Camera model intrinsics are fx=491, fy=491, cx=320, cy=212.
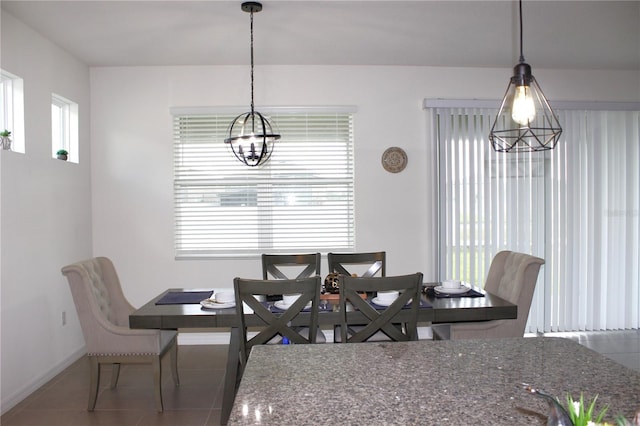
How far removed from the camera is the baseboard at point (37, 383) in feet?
11.0

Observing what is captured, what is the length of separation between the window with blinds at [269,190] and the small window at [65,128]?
92cm

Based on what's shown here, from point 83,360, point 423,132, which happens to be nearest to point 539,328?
point 423,132

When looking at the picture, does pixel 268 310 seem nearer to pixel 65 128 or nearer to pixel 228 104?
pixel 228 104

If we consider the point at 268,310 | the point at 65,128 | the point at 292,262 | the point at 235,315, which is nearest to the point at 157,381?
the point at 235,315

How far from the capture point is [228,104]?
4.96 metres

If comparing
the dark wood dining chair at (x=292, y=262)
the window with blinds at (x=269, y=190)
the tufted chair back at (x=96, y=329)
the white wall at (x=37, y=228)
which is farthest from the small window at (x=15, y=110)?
the dark wood dining chair at (x=292, y=262)

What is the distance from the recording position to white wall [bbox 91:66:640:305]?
4910 millimetres

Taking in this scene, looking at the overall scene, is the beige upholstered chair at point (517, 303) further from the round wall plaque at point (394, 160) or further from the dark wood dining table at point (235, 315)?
the round wall plaque at point (394, 160)

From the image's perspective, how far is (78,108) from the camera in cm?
463

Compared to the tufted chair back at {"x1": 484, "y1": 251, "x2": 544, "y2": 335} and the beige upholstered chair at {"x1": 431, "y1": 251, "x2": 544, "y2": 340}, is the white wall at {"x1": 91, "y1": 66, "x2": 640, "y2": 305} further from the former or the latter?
the beige upholstered chair at {"x1": 431, "y1": 251, "x2": 544, "y2": 340}

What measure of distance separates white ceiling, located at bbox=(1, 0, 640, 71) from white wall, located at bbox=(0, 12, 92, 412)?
27cm

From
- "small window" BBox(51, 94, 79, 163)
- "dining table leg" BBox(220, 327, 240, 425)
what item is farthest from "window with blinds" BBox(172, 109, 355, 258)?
"dining table leg" BBox(220, 327, 240, 425)

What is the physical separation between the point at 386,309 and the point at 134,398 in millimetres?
2063

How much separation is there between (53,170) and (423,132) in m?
3.46
